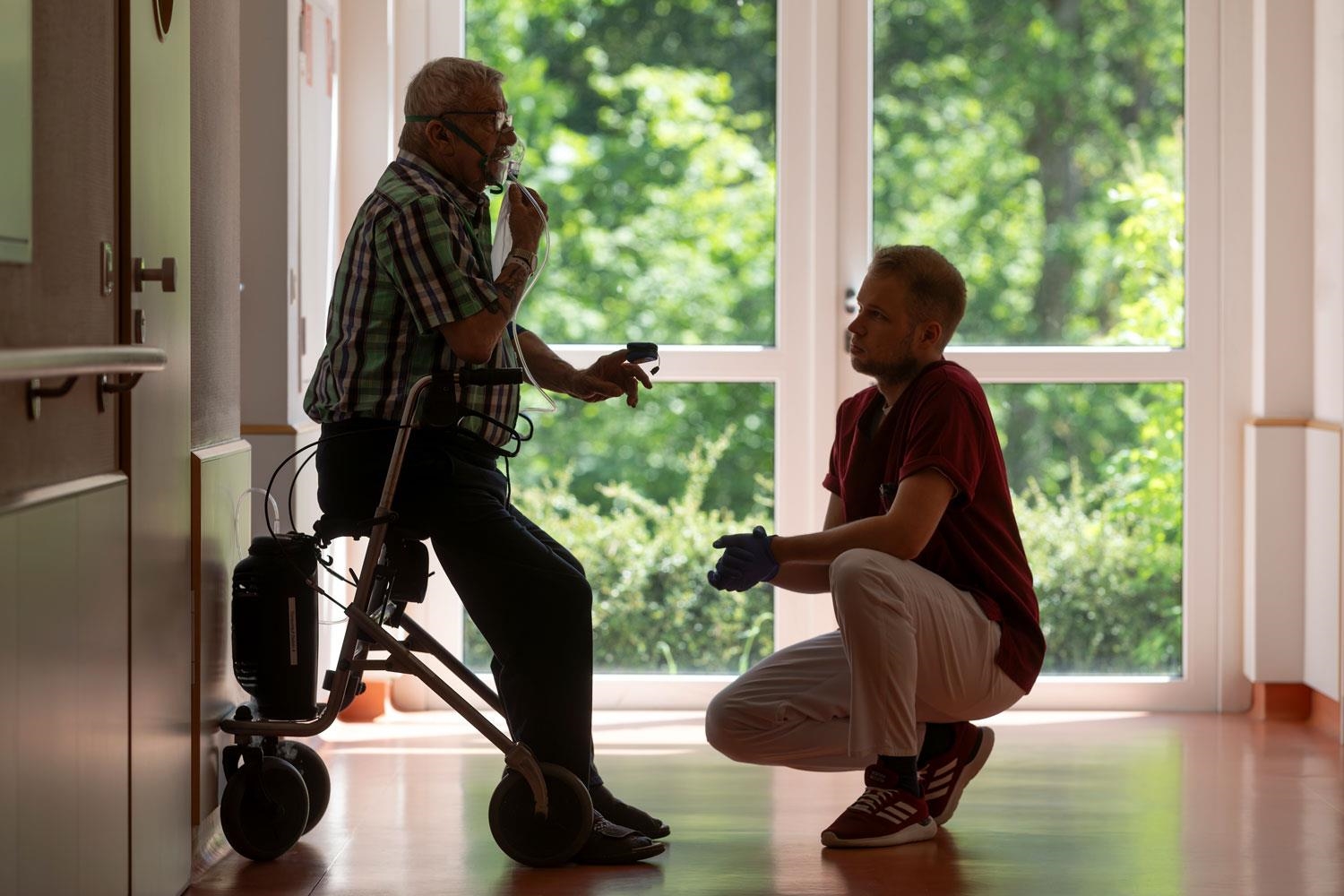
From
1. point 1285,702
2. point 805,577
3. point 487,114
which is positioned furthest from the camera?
point 1285,702

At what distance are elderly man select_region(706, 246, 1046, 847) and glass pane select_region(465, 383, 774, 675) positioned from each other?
135 cm

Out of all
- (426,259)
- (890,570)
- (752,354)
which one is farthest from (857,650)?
(752,354)

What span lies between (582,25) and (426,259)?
78.4 inches

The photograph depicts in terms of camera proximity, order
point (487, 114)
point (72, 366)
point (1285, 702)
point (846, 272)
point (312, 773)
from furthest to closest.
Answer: point (846, 272) → point (1285, 702) → point (312, 773) → point (487, 114) → point (72, 366)

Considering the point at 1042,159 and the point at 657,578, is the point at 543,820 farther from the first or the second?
the point at 1042,159

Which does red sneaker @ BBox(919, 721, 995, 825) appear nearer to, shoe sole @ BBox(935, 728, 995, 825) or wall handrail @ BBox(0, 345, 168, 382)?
shoe sole @ BBox(935, 728, 995, 825)

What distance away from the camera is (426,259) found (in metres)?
2.55

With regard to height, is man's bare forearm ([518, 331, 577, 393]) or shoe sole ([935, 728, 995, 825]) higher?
man's bare forearm ([518, 331, 577, 393])

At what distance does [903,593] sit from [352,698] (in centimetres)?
95

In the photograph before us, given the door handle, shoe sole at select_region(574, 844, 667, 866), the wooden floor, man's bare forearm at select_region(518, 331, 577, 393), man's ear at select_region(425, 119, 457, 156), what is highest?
man's ear at select_region(425, 119, 457, 156)

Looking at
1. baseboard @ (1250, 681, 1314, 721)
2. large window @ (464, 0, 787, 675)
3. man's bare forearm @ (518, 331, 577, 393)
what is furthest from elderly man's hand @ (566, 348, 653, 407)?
baseboard @ (1250, 681, 1314, 721)

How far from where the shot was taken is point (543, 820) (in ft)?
8.66

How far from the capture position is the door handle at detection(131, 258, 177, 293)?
7.39 feet

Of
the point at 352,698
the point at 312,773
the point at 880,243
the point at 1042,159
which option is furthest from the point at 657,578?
the point at 352,698
